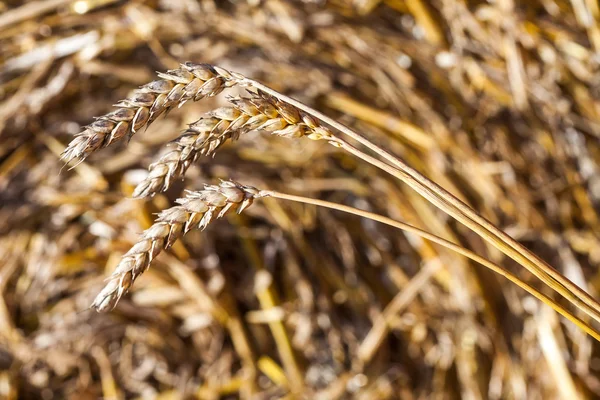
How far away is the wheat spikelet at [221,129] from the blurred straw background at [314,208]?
775 mm

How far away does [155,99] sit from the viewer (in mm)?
496

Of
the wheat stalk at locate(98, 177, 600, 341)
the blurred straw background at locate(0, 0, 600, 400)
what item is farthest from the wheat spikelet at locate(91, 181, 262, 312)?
the blurred straw background at locate(0, 0, 600, 400)

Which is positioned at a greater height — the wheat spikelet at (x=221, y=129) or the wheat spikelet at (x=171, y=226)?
the wheat spikelet at (x=221, y=129)

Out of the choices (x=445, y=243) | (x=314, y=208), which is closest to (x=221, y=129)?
(x=445, y=243)

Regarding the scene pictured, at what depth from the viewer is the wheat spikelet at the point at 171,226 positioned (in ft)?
1.60

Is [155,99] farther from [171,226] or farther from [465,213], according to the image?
[465,213]

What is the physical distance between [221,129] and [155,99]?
56 millimetres

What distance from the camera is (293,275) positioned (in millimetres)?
1420

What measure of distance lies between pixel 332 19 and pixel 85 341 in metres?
0.86

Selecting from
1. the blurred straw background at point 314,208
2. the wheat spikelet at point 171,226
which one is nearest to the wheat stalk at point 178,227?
the wheat spikelet at point 171,226

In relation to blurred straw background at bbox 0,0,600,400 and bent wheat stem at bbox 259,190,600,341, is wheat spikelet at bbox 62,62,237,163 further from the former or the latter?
blurred straw background at bbox 0,0,600,400

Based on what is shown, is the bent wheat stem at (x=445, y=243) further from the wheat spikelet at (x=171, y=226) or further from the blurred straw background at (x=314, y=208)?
the blurred straw background at (x=314, y=208)

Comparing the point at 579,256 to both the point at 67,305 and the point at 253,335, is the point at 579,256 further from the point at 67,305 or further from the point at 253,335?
the point at 67,305

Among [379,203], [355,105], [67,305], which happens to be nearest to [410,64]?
[355,105]
